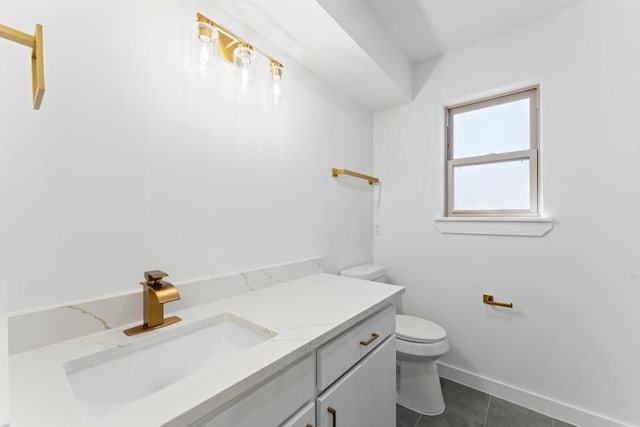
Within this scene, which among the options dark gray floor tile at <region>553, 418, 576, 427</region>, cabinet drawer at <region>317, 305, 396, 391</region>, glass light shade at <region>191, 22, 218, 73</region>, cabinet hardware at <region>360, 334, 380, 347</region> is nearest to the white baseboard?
dark gray floor tile at <region>553, 418, 576, 427</region>

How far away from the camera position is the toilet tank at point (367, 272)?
1.82 m

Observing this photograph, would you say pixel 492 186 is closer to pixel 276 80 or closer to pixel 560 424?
pixel 560 424

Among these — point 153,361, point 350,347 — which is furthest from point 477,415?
point 153,361

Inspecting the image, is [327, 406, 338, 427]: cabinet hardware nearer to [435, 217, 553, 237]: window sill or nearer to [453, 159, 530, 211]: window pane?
[435, 217, 553, 237]: window sill

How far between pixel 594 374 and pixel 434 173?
146cm

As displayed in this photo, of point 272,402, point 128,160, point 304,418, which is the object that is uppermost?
point 128,160

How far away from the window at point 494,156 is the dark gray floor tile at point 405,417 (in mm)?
1349

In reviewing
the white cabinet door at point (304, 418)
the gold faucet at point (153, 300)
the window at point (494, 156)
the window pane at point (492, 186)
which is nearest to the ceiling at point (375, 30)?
the window at point (494, 156)

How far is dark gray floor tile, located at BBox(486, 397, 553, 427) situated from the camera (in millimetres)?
1491

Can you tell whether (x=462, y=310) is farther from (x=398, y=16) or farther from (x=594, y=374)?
(x=398, y=16)

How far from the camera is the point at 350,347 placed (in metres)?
0.93

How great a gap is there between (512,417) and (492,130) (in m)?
1.83

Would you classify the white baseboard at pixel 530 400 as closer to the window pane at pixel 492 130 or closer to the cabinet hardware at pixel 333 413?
the cabinet hardware at pixel 333 413

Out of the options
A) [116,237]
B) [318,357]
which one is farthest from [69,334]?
[318,357]
